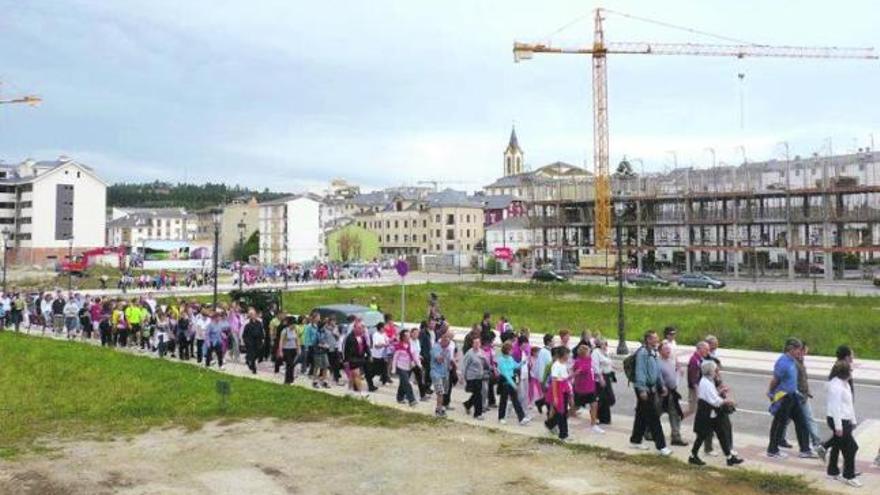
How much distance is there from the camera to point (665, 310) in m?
40.6

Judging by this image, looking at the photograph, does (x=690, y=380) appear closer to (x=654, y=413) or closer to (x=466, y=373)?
(x=654, y=413)

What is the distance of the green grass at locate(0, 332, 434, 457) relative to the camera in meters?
14.7

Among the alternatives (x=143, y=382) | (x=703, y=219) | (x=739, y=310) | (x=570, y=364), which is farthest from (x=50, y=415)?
(x=703, y=219)

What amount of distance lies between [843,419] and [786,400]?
1.22m

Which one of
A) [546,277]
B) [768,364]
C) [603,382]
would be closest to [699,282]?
[546,277]

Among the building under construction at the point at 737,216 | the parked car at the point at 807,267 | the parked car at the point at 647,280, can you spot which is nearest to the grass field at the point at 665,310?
the parked car at the point at 647,280

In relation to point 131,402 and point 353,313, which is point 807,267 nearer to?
point 353,313

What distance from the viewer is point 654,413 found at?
40.2 ft

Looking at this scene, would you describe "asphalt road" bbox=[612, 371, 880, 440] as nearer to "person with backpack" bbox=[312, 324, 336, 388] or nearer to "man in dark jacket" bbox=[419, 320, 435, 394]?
"man in dark jacket" bbox=[419, 320, 435, 394]

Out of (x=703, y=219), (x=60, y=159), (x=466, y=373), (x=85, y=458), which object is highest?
(x=60, y=159)

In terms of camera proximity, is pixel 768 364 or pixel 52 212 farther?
pixel 52 212

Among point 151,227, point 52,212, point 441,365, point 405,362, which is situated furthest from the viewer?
point 151,227

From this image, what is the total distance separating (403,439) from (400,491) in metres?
2.93

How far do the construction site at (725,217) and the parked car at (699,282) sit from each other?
37.9ft
